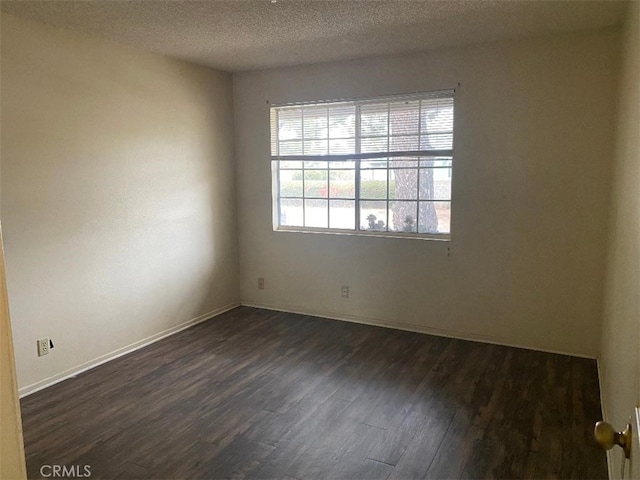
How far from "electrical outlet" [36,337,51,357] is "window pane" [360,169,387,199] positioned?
9.21 ft

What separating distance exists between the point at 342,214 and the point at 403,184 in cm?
69

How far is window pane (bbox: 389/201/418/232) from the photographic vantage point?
421 cm

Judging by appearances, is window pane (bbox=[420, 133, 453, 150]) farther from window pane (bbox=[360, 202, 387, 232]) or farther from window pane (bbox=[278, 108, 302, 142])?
window pane (bbox=[278, 108, 302, 142])

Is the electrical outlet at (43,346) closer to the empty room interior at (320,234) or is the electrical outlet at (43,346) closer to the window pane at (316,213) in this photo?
the empty room interior at (320,234)

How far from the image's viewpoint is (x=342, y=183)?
14.8 ft

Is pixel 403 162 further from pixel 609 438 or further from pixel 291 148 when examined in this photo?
pixel 609 438

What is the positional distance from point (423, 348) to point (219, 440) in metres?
1.93

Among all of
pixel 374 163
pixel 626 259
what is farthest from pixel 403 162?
pixel 626 259

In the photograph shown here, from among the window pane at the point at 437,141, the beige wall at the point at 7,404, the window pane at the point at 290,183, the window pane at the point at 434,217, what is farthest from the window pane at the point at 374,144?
the beige wall at the point at 7,404

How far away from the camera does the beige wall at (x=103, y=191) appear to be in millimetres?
3059

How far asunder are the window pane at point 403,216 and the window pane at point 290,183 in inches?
39.5

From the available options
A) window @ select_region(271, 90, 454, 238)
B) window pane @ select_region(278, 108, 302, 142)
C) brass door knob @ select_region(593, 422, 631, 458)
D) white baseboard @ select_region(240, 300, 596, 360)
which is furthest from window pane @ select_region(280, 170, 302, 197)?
brass door knob @ select_region(593, 422, 631, 458)

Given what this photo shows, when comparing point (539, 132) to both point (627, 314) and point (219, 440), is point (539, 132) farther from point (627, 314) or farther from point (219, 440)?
point (219, 440)

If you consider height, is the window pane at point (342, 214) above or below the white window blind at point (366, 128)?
below
